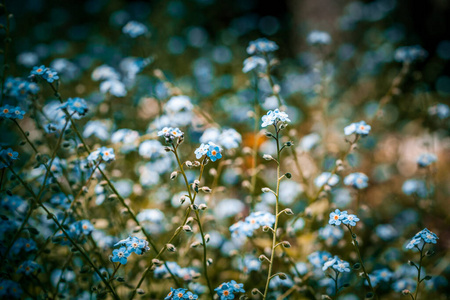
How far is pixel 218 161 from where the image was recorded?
4.38m

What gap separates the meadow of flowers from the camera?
255cm

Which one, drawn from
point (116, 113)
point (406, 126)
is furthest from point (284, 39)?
point (116, 113)

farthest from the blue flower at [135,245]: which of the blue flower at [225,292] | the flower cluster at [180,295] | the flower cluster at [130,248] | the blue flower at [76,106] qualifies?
the blue flower at [76,106]

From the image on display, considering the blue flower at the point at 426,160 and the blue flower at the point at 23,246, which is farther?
the blue flower at the point at 426,160

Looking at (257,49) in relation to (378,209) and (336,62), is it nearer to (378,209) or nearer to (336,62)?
(378,209)

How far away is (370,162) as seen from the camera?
5.10 metres

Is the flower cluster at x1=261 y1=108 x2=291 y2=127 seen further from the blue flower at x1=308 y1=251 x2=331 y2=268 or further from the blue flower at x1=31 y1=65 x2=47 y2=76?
the blue flower at x1=31 y1=65 x2=47 y2=76

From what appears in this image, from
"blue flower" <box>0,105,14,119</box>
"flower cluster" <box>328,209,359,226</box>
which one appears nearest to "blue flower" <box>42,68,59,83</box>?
"blue flower" <box>0,105,14,119</box>

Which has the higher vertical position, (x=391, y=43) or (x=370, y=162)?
(x=391, y=43)

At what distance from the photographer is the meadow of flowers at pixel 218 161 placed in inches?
100

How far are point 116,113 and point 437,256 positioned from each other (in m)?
3.71

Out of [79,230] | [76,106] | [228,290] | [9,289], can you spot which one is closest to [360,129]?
[228,290]

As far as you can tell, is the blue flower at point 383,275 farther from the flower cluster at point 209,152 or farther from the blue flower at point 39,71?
the blue flower at point 39,71

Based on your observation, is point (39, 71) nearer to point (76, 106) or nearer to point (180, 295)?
point (76, 106)
